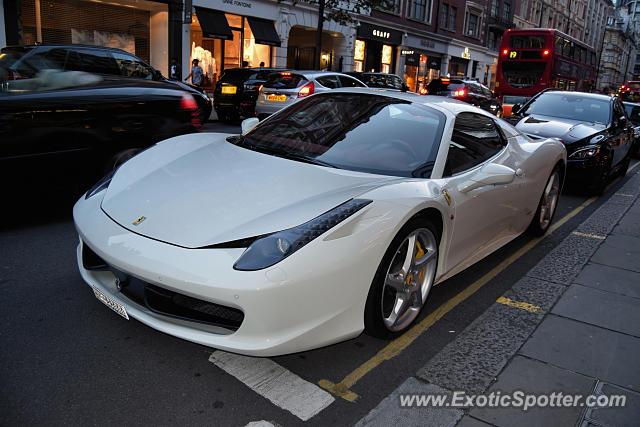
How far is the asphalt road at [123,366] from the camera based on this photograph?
2.22 metres

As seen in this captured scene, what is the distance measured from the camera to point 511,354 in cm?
290

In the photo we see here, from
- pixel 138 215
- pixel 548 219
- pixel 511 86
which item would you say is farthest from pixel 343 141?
pixel 511 86

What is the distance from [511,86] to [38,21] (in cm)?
1859

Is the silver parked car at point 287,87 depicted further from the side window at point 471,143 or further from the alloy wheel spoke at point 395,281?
the alloy wheel spoke at point 395,281

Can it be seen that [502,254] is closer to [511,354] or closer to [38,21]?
[511,354]

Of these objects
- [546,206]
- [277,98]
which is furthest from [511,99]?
[546,206]

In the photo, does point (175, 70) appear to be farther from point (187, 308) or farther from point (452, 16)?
point (452, 16)

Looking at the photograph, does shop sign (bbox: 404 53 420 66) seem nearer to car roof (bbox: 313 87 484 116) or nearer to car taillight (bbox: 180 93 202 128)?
car taillight (bbox: 180 93 202 128)

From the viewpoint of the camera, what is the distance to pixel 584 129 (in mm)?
7703

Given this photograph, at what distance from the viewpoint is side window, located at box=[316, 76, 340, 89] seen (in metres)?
12.3

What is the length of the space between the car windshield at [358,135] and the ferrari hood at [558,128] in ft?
→ 14.0

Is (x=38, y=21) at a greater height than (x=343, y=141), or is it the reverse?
(x=38, y=21)

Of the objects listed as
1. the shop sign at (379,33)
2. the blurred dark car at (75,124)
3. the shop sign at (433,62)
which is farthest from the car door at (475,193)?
the shop sign at (433,62)

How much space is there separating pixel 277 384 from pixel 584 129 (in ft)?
23.1
